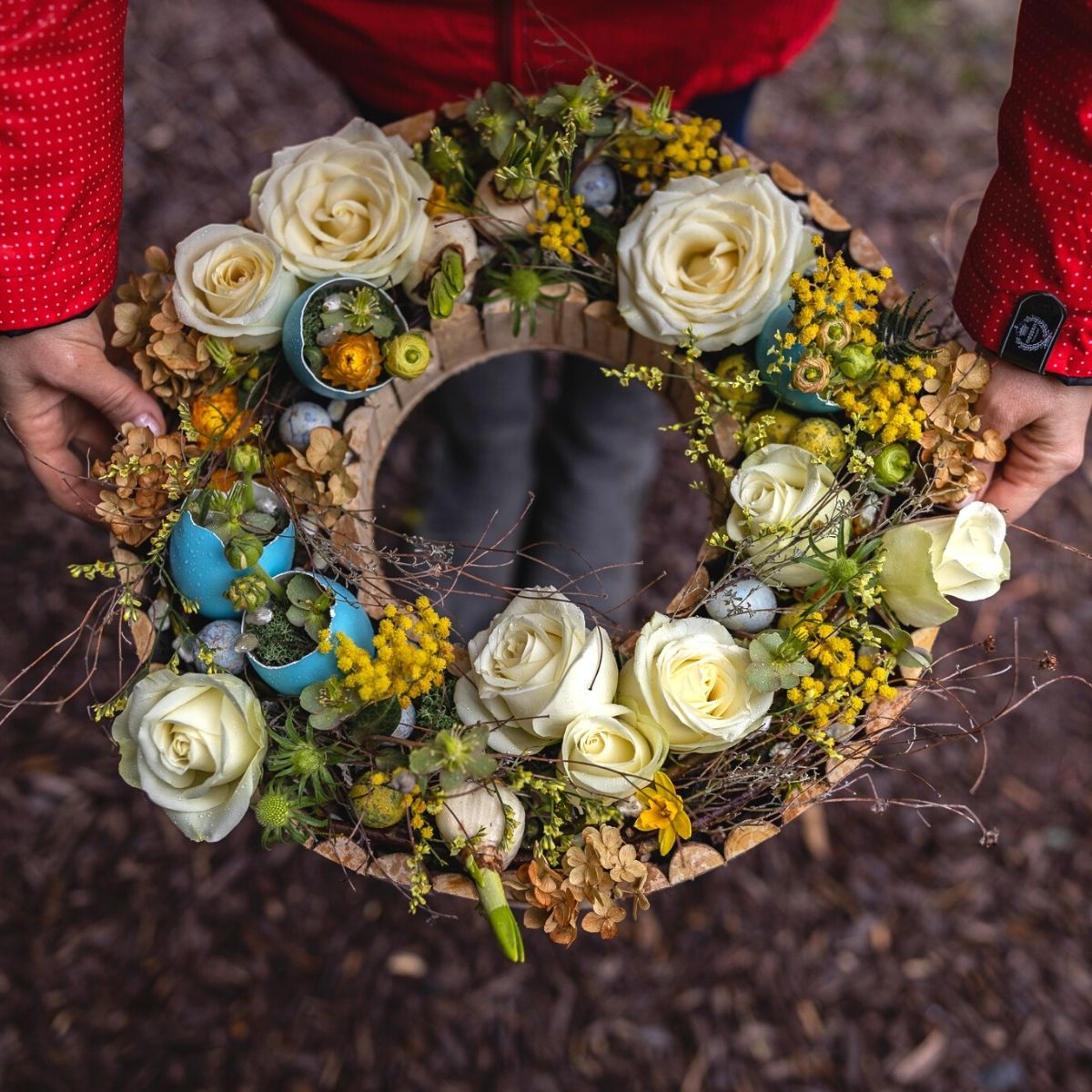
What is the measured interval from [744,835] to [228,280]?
0.85 metres

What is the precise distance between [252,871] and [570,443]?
1.10 m

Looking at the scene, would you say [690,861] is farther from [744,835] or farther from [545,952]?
[545,952]

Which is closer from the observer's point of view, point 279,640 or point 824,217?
point 279,640

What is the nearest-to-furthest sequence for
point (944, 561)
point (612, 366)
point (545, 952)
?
1. point (944, 561)
2. point (612, 366)
3. point (545, 952)

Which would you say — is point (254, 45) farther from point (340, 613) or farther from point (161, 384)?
point (340, 613)

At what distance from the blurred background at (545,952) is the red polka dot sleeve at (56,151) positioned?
1.29m

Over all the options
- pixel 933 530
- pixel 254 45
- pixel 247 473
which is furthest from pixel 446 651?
pixel 254 45

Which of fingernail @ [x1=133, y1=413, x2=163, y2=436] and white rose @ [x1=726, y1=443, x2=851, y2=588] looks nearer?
white rose @ [x1=726, y1=443, x2=851, y2=588]

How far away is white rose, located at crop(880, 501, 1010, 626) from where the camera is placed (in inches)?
43.0

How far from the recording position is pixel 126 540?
118 cm

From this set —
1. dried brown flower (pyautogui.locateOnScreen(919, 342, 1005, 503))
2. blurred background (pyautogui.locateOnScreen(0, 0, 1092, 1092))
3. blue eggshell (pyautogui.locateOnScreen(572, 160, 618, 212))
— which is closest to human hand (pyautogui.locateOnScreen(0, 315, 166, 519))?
blue eggshell (pyautogui.locateOnScreen(572, 160, 618, 212))

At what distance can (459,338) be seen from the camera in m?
1.32

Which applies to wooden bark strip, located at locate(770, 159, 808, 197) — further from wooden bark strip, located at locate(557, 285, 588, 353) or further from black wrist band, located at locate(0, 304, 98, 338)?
black wrist band, located at locate(0, 304, 98, 338)

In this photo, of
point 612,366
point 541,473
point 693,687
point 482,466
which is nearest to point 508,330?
point 612,366
